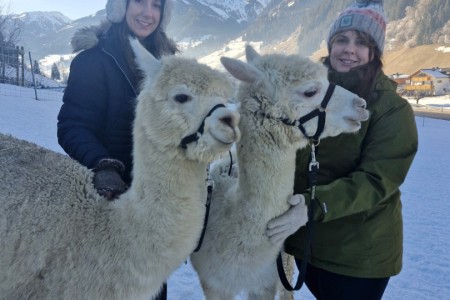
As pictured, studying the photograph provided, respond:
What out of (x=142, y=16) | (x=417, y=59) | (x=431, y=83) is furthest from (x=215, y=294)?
(x=417, y=59)

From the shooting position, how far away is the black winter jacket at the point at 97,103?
2.33 metres

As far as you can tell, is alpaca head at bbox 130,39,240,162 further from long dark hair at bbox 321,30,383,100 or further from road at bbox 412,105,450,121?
road at bbox 412,105,450,121

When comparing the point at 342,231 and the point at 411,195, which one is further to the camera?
the point at 411,195

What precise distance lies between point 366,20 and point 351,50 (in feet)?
0.58

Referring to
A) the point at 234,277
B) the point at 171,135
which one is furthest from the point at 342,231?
the point at 171,135

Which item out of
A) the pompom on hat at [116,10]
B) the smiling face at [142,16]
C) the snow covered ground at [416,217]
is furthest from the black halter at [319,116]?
the snow covered ground at [416,217]

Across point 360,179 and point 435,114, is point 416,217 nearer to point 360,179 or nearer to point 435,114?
point 360,179

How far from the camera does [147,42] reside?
2.73 metres

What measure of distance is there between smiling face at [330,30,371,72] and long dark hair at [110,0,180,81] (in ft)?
3.54

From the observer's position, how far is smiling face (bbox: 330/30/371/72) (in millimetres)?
2359

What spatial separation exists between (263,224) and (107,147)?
41.0 inches

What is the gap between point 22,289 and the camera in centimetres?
189

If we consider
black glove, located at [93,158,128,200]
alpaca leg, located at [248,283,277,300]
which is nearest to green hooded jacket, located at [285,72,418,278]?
alpaca leg, located at [248,283,277,300]

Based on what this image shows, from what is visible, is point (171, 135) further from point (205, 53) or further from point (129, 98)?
point (205, 53)
